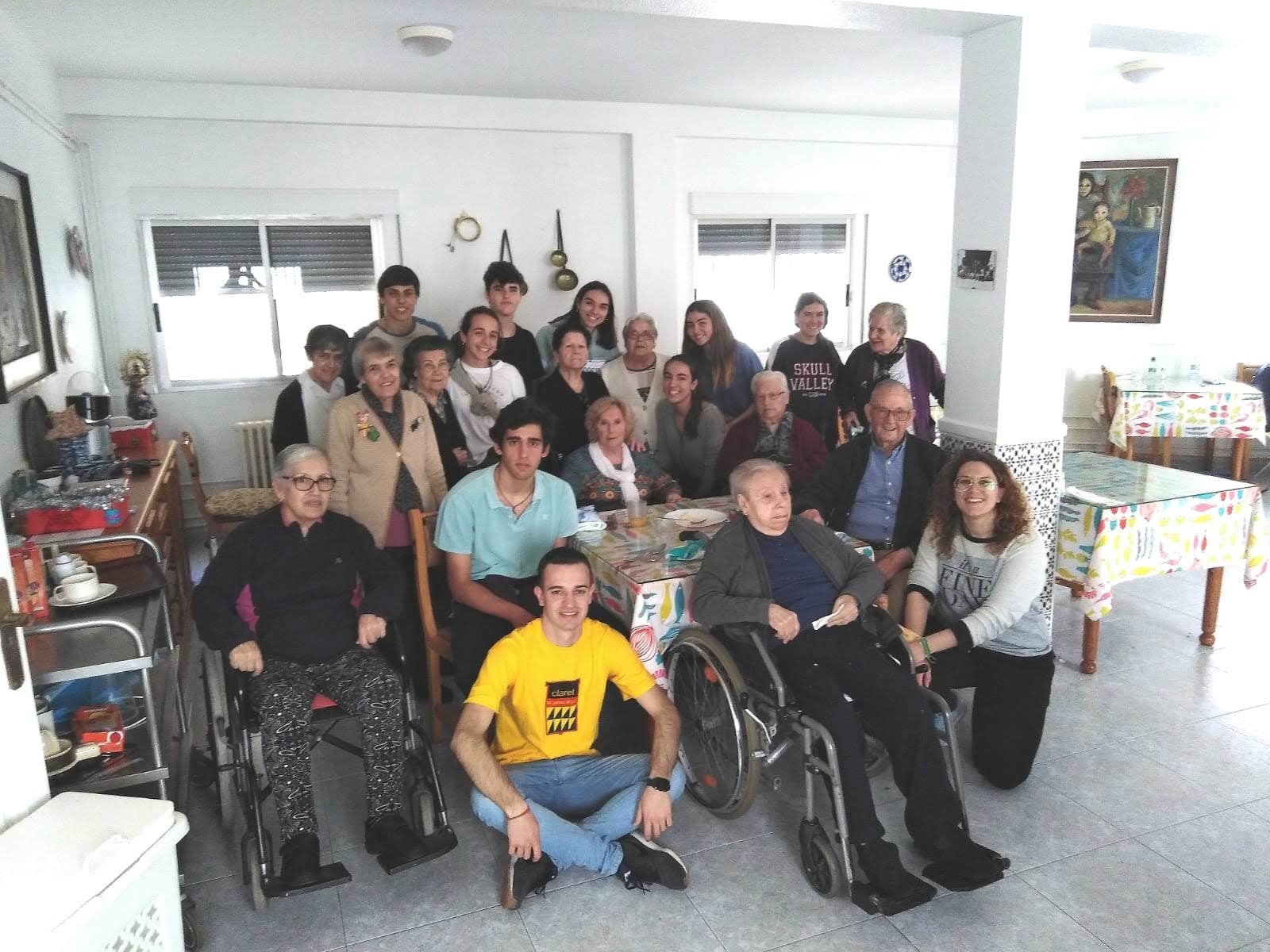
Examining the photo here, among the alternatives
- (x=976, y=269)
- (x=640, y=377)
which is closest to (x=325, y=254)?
(x=640, y=377)

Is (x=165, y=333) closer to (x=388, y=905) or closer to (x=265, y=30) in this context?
(x=265, y=30)

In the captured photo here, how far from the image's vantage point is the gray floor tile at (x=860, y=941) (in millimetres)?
1982

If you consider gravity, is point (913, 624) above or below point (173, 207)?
below

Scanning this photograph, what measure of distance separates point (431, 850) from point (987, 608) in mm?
1585

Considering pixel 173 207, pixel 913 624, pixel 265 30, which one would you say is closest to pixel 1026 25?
pixel 913 624

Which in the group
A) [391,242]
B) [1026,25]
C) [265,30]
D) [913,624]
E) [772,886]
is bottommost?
[772,886]

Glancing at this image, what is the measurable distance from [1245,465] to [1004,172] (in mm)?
4179

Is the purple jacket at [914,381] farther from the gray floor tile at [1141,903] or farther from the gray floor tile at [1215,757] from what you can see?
the gray floor tile at [1141,903]

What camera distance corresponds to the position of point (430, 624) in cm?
275

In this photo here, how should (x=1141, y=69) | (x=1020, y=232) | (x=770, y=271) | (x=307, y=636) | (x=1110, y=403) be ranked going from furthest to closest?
(x=770, y=271) < (x=1110, y=403) < (x=1141, y=69) < (x=1020, y=232) < (x=307, y=636)

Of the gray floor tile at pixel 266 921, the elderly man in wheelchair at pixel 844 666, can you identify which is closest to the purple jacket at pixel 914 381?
the elderly man in wheelchair at pixel 844 666

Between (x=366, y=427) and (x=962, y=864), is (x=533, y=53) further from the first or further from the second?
(x=962, y=864)

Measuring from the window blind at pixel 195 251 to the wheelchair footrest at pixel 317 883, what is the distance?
4.00 m

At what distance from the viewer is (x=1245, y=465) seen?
6074 mm
